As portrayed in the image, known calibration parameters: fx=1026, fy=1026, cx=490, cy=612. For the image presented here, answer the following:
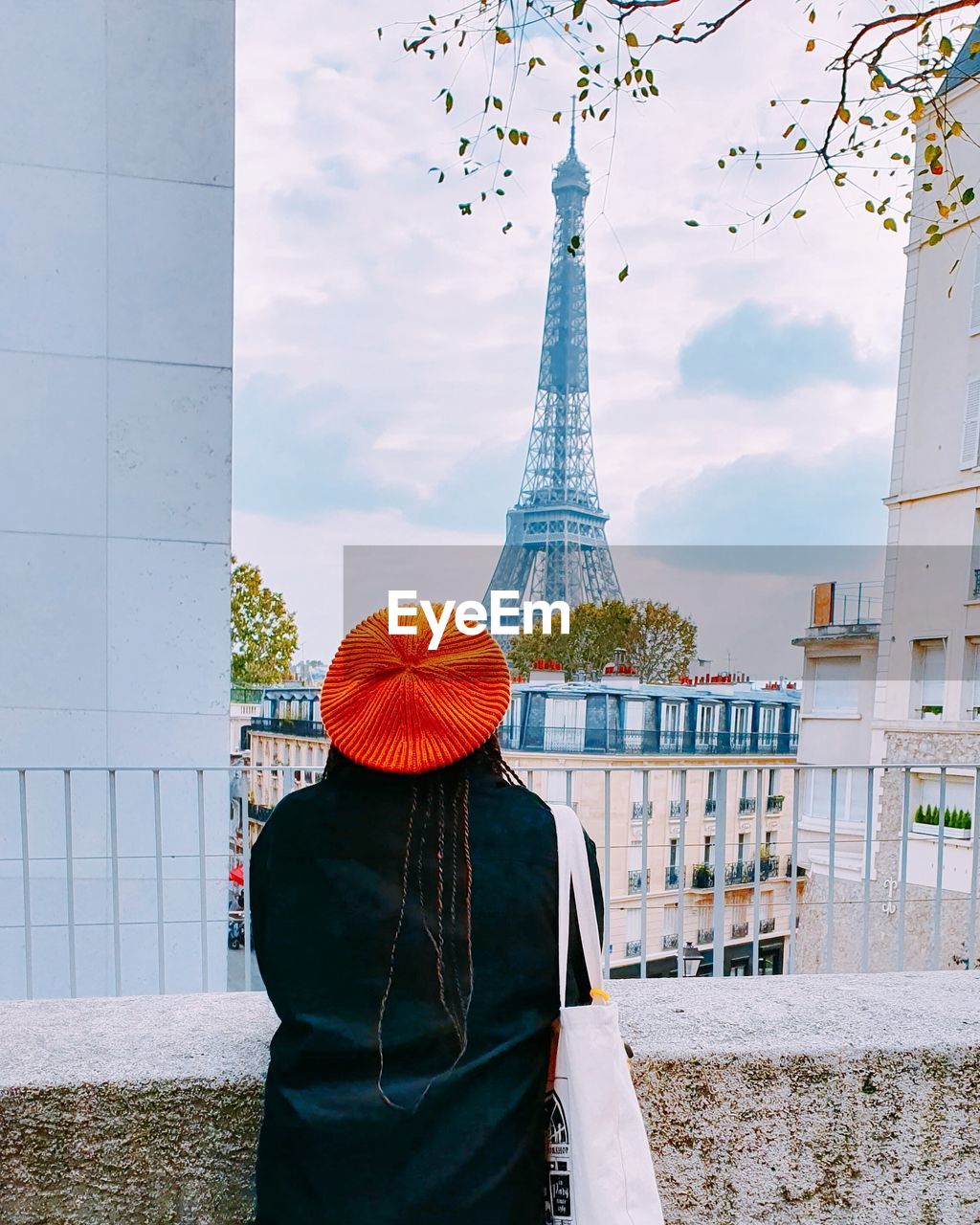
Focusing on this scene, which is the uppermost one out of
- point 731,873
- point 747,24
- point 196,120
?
point 747,24

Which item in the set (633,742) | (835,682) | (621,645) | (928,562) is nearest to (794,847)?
(928,562)

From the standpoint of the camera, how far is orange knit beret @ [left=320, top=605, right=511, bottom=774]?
107cm

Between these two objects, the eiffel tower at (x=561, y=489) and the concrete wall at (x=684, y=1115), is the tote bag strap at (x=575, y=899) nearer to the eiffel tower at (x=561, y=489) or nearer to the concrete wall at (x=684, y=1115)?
the concrete wall at (x=684, y=1115)

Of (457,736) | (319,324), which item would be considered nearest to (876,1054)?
(457,736)

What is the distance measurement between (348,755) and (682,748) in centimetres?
3179

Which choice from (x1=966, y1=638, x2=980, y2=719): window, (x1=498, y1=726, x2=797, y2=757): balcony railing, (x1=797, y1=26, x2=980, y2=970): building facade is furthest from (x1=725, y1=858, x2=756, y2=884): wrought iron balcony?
(x1=966, y1=638, x2=980, y2=719): window

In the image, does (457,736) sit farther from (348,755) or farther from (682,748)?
(682,748)

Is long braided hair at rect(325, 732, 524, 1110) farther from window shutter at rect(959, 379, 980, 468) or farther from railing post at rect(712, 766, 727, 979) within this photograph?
window shutter at rect(959, 379, 980, 468)

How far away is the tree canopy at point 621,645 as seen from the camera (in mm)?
35156

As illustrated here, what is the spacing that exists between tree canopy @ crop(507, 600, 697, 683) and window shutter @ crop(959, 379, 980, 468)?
55.9ft

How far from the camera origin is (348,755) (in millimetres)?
1085

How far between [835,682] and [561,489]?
18757mm

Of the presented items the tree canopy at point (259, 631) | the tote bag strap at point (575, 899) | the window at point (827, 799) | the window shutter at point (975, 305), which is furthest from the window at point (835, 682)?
the tote bag strap at point (575, 899)

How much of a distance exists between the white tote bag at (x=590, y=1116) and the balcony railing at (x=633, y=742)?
80.6ft
